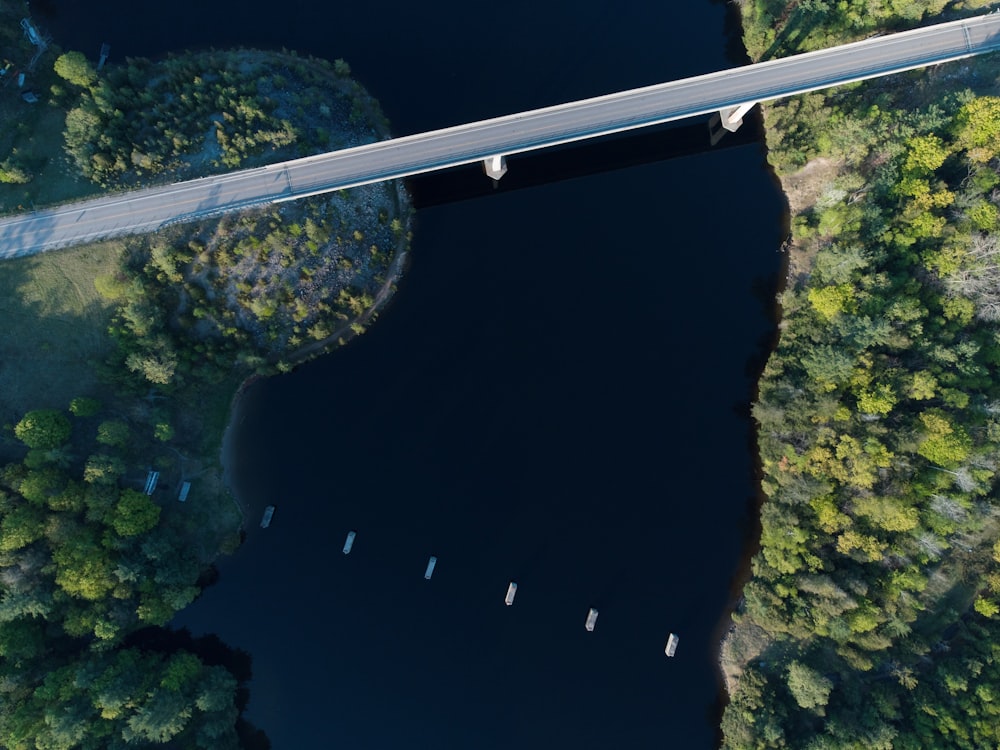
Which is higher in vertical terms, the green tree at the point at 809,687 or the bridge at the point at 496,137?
the bridge at the point at 496,137

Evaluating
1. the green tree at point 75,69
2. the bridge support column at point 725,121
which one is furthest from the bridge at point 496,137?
the green tree at point 75,69

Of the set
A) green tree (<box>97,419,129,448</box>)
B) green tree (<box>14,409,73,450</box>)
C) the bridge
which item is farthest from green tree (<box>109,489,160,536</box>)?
the bridge

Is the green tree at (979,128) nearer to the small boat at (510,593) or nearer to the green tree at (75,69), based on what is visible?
the small boat at (510,593)

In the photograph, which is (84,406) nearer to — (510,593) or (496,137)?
(510,593)

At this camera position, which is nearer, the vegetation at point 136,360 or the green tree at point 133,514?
the vegetation at point 136,360

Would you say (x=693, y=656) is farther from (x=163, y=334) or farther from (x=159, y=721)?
(x=163, y=334)

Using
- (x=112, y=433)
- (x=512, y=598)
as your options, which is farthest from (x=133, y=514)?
(x=512, y=598)

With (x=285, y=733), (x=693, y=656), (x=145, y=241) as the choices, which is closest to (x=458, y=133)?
(x=145, y=241)
